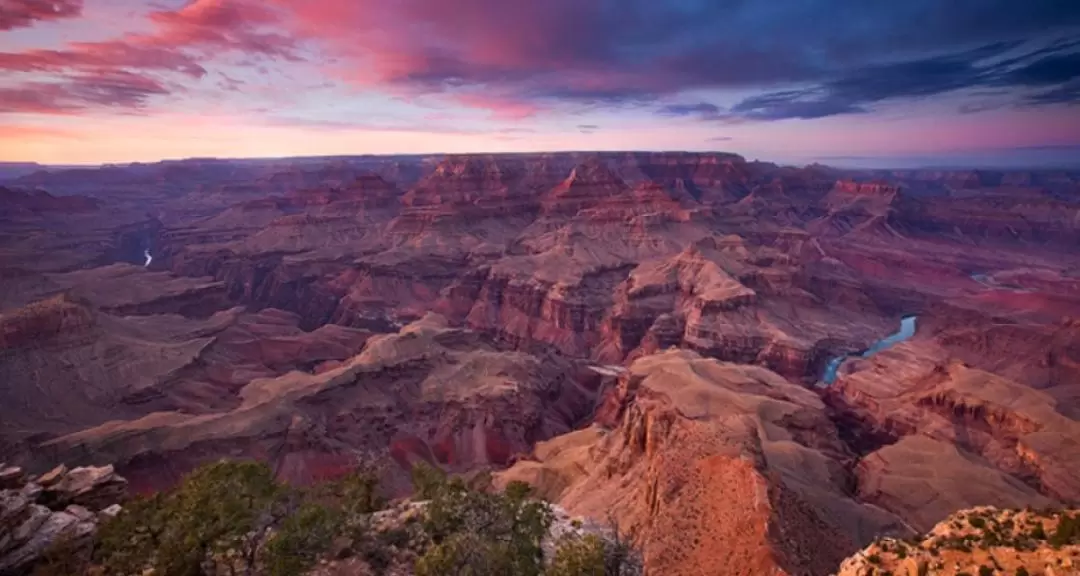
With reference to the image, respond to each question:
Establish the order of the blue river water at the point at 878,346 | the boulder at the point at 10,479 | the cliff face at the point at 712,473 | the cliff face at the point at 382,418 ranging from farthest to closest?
the blue river water at the point at 878,346
the cliff face at the point at 382,418
the boulder at the point at 10,479
the cliff face at the point at 712,473

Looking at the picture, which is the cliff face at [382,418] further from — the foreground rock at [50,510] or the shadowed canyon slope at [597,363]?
the foreground rock at [50,510]

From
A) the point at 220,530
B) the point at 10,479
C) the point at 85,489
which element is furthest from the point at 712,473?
the point at 10,479

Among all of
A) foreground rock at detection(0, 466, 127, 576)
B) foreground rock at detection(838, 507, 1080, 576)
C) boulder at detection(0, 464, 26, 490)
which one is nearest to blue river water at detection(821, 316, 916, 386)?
foreground rock at detection(838, 507, 1080, 576)

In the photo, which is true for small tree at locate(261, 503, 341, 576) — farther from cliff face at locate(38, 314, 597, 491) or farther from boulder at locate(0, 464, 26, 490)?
cliff face at locate(38, 314, 597, 491)

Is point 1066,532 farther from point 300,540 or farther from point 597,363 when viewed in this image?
point 597,363

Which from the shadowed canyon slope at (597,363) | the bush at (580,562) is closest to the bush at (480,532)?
the bush at (580,562)
